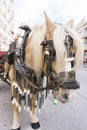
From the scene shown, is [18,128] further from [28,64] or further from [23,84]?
[28,64]

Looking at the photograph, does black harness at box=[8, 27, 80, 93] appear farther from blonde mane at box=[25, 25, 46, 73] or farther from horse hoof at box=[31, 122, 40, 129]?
horse hoof at box=[31, 122, 40, 129]

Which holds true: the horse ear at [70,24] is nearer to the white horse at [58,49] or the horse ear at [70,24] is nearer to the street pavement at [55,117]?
the white horse at [58,49]

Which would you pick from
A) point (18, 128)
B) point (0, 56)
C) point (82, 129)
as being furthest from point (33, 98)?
point (0, 56)

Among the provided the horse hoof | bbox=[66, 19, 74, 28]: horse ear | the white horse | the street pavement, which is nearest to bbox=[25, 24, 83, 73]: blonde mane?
the white horse

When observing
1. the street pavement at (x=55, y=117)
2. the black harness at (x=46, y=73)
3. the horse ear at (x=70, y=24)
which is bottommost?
the street pavement at (x=55, y=117)

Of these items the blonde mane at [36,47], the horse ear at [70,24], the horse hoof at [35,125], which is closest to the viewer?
the blonde mane at [36,47]

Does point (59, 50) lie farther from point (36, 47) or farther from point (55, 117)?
point (55, 117)

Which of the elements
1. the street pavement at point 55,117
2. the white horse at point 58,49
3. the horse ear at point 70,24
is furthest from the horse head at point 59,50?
the street pavement at point 55,117

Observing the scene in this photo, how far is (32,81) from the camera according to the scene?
7.20 ft

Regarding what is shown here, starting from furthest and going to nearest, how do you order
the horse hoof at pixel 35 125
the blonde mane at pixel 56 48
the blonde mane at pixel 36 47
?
the horse hoof at pixel 35 125, the blonde mane at pixel 36 47, the blonde mane at pixel 56 48

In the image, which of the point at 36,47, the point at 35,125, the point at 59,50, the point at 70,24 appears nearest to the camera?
the point at 59,50

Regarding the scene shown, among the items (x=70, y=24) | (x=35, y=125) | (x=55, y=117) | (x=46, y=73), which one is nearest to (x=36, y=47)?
(x=46, y=73)

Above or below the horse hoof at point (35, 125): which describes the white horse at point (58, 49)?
above

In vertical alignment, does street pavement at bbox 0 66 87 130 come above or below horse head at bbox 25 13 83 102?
below
